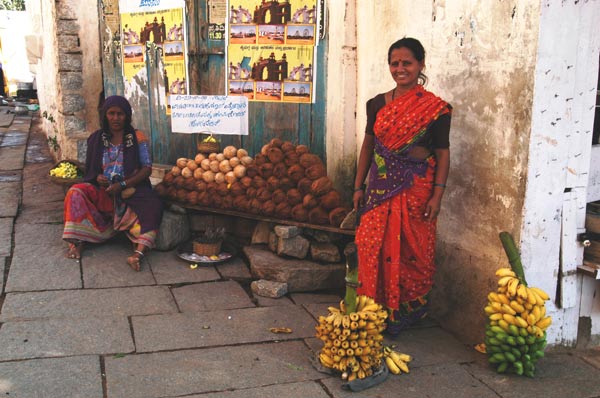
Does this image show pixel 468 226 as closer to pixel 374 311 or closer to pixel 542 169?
pixel 542 169

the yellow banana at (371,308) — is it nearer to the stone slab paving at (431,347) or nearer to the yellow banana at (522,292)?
the stone slab paving at (431,347)

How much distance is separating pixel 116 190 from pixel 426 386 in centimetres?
305

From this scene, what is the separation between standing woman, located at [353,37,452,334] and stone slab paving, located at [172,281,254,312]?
1.06m

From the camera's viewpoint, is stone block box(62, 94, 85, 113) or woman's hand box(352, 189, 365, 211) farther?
stone block box(62, 94, 85, 113)

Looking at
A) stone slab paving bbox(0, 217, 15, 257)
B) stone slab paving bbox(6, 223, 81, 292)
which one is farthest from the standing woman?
stone slab paving bbox(0, 217, 15, 257)

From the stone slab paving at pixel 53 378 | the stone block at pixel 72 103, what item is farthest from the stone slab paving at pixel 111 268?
the stone block at pixel 72 103

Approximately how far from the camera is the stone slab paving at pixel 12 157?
8.55 m

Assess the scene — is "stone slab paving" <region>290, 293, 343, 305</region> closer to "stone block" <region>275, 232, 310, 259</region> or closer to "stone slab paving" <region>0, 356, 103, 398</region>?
"stone block" <region>275, 232, 310, 259</region>

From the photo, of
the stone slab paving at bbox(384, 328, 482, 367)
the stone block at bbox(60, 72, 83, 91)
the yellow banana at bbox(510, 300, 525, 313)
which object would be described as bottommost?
the stone slab paving at bbox(384, 328, 482, 367)

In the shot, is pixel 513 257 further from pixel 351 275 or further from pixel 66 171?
pixel 66 171

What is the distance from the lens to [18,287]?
14.2ft

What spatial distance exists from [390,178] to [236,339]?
4.58 ft

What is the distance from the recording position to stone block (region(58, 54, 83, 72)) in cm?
695

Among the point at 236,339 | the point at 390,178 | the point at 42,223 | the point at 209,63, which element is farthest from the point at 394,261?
the point at 42,223
